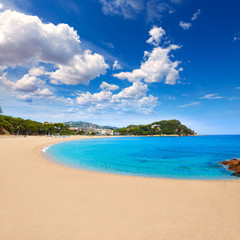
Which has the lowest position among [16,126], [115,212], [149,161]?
[149,161]

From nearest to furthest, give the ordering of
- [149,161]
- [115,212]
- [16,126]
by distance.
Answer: [115,212] → [149,161] → [16,126]

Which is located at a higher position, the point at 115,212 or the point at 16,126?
the point at 16,126

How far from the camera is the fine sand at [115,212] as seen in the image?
525 centimetres

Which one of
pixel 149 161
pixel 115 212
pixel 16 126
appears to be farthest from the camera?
pixel 16 126

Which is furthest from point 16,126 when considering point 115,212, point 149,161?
point 115,212

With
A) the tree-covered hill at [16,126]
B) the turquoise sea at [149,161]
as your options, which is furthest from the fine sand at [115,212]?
the tree-covered hill at [16,126]

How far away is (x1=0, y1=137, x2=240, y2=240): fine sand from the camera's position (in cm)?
525

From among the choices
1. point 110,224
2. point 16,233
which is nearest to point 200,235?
point 110,224

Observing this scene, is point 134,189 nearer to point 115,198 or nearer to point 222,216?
point 115,198

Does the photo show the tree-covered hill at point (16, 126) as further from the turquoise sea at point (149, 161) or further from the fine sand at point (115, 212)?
the fine sand at point (115, 212)

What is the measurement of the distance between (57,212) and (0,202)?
3.41 meters

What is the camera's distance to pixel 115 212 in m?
6.76

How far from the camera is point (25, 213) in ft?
21.0

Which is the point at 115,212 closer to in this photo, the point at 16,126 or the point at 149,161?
the point at 149,161
